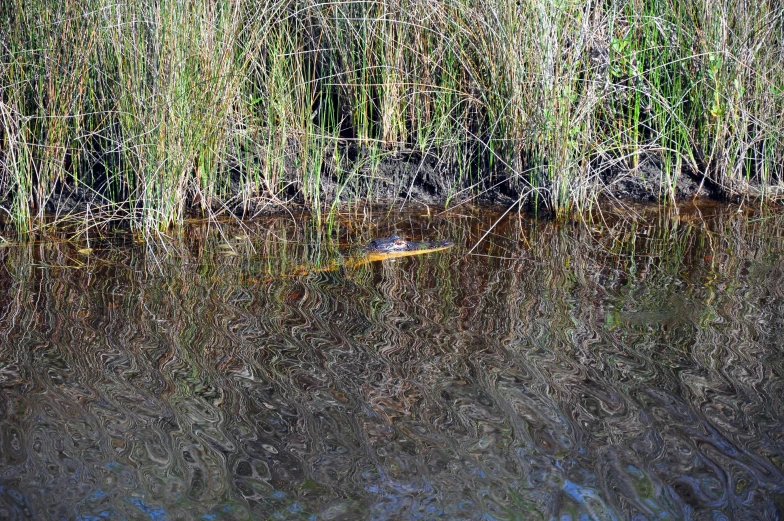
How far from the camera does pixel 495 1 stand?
4266mm

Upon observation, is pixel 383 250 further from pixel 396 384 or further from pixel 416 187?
pixel 396 384

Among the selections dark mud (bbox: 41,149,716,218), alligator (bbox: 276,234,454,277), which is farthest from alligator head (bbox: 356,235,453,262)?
dark mud (bbox: 41,149,716,218)

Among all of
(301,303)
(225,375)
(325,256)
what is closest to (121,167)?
(325,256)

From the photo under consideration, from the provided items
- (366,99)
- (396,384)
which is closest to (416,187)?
(366,99)

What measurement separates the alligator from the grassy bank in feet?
2.25

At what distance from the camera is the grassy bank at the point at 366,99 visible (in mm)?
3957

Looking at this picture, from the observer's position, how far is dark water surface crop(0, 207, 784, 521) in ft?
6.15

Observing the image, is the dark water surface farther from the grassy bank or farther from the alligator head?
the grassy bank

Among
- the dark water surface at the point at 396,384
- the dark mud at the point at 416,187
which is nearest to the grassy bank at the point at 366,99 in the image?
the dark mud at the point at 416,187

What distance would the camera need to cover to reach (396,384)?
2350 mm

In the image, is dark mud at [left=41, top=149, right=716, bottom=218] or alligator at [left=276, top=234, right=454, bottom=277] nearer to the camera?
alligator at [left=276, top=234, right=454, bottom=277]

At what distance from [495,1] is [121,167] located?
6.37 feet

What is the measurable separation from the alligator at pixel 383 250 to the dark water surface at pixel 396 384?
0.07 m

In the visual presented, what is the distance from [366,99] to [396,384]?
2618mm
